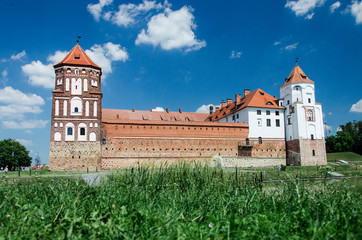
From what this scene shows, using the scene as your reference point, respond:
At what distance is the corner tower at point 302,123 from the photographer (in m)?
32.9

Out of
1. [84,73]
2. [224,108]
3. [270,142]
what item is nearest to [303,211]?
[84,73]

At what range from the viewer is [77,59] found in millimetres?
28266

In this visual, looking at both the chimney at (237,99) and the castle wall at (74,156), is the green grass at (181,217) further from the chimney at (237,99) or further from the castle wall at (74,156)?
the chimney at (237,99)

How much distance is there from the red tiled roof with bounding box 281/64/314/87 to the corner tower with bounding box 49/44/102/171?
23.9 m

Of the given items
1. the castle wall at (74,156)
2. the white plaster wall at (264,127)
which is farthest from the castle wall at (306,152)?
the castle wall at (74,156)

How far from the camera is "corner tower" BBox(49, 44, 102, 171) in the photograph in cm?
2586

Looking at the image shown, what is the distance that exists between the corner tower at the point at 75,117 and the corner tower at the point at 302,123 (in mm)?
22913

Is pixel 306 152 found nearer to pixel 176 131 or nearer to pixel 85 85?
pixel 176 131

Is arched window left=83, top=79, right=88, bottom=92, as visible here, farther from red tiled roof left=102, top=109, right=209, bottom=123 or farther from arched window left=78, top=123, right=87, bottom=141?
red tiled roof left=102, top=109, right=209, bottom=123

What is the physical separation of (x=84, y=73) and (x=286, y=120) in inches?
984

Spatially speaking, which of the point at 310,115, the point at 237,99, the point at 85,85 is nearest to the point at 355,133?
the point at 310,115

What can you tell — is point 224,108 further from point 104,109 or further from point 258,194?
point 258,194

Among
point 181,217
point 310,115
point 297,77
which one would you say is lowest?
point 181,217

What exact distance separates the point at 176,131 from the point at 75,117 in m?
10.5
